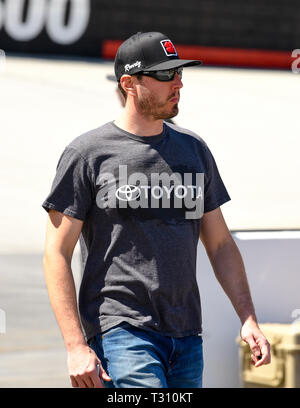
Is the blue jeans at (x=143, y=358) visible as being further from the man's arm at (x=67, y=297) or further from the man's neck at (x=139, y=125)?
the man's neck at (x=139, y=125)

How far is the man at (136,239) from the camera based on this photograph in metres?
3.22

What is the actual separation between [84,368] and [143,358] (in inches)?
9.3

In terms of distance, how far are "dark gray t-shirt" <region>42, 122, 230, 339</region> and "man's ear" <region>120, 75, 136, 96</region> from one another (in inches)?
6.5

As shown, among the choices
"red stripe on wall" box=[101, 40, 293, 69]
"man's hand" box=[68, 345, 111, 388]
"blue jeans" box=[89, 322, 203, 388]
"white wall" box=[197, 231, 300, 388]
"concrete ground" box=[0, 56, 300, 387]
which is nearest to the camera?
"man's hand" box=[68, 345, 111, 388]

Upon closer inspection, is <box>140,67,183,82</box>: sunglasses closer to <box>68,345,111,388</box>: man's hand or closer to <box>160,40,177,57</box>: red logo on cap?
<box>160,40,177,57</box>: red logo on cap

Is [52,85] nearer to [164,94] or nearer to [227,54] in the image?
[227,54]

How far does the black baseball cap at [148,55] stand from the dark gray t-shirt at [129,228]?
25 cm

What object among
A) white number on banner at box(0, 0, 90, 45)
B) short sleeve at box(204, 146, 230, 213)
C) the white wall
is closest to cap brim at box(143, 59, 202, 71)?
short sleeve at box(204, 146, 230, 213)

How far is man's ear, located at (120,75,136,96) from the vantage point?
3.42 meters

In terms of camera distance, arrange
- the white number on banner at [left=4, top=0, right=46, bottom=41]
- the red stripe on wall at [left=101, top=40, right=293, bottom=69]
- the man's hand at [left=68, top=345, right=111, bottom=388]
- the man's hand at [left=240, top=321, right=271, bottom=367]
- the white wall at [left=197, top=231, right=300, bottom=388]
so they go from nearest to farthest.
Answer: the man's hand at [left=68, top=345, right=111, bottom=388], the man's hand at [left=240, top=321, right=271, bottom=367], the white wall at [left=197, top=231, right=300, bottom=388], the white number on banner at [left=4, top=0, right=46, bottom=41], the red stripe on wall at [left=101, top=40, right=293, bottom=69]

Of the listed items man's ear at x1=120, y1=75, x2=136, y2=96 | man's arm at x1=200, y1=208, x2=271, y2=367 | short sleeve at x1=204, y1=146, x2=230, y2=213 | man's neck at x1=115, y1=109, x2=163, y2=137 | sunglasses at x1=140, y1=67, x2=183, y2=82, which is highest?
sunglasses at x1=140, y1=67, x2=183, y2=82

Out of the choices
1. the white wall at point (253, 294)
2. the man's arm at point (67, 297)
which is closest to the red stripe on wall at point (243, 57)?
the white wall at point (253, 294)

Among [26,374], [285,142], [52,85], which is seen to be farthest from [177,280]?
[52,85]

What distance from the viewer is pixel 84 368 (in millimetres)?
3068
